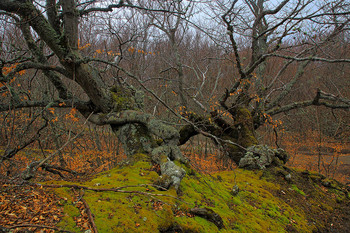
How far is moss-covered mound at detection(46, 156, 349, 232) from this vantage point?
82.4 inches

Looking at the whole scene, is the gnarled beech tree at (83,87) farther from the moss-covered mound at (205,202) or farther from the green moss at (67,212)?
the green moss at (67,212)

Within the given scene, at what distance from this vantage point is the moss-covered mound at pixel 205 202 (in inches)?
82.4

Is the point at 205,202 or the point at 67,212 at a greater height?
the point at 67,212

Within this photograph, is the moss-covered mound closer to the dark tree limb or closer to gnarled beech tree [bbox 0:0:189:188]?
the dark tree limb

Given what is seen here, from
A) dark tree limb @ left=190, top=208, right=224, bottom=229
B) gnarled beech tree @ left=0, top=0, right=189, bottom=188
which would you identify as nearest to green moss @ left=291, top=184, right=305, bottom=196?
gnarled beech tree @ left=0, top=0, right=189, bottom=188

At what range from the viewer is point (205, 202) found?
2.98 meters

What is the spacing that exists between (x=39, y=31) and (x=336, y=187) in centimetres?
759

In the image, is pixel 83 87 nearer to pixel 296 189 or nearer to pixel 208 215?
pixel 208 215

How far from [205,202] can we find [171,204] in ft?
2.46

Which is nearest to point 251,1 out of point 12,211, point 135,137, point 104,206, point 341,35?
point 341,35

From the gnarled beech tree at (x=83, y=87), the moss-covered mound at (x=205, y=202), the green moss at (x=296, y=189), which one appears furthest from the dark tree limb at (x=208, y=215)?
the green moss at (x=296, y=189)

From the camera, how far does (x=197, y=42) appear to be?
14.1 meters

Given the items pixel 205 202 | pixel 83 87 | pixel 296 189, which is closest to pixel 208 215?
pixel 205 202

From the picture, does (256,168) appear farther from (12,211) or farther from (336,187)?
(12,211)
